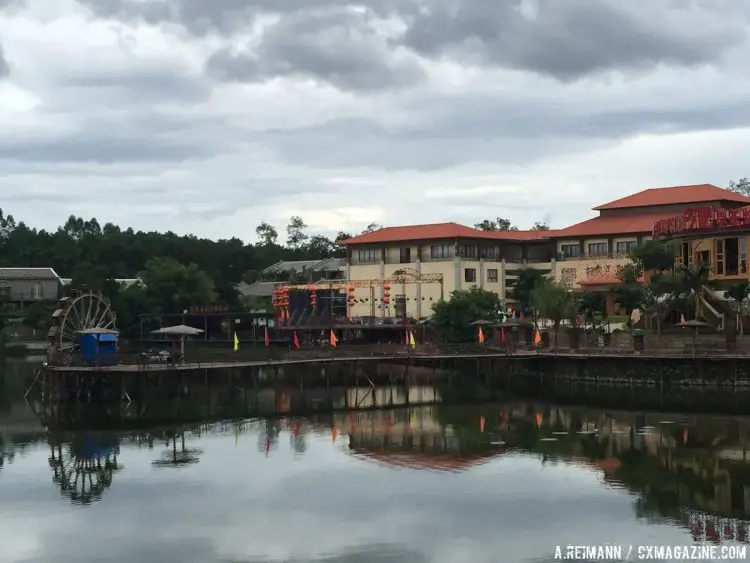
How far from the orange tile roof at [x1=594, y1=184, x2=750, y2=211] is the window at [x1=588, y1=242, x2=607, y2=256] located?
3.93 meters

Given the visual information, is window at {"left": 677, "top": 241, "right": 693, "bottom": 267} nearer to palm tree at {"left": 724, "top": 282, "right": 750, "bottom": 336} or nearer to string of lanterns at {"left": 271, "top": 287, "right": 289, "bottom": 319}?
palm tree at {"left": 724, "top": 282, "right": 750, "bottom": 336}

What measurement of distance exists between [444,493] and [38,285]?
313 ft

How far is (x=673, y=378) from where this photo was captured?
193 ft

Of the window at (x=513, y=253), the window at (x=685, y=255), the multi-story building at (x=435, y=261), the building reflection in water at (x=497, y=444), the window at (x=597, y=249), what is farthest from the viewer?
the window at (x=513, y=253)

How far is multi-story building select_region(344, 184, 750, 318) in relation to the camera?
83.1m

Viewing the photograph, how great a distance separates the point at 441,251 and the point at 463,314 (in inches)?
534

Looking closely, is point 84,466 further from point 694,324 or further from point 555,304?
point 555,304

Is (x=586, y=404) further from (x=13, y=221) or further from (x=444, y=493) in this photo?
(x=13, y=221)

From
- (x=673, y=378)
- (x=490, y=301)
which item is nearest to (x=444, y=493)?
(x=673, y=378)

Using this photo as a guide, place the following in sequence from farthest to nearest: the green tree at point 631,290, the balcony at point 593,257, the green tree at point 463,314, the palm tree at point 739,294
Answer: the balcony at point 593,257 → the green tree at point 463,314 → the green tree at point 631,290 → the palm tree at point 739,294

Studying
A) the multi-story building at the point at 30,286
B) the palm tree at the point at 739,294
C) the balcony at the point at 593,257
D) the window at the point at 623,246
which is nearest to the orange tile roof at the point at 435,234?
the balcony at the point at 593,257

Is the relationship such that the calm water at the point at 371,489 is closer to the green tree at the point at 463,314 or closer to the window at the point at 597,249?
the green tree at the point at 463,314

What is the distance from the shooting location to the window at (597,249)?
85062 mm

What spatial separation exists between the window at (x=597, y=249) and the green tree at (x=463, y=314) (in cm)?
1022
